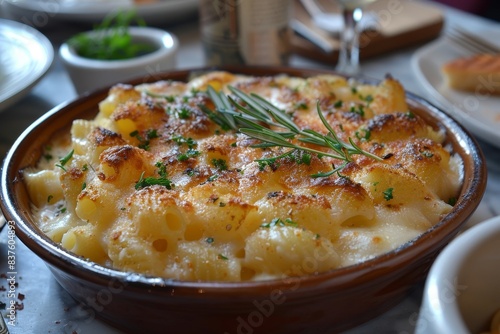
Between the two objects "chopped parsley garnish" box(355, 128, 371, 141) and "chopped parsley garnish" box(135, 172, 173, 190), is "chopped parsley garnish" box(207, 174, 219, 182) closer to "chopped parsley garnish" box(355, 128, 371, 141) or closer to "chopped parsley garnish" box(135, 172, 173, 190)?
"chopped parsley garnish" box(135, 172, 173, 190)

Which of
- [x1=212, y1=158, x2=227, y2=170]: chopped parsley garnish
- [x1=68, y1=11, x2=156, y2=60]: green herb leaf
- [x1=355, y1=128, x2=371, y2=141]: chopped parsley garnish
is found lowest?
[x1=68, y1=11, x2=156, y2=60]: green herb leaf

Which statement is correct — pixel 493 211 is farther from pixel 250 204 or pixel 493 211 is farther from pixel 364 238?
pixel 250 204

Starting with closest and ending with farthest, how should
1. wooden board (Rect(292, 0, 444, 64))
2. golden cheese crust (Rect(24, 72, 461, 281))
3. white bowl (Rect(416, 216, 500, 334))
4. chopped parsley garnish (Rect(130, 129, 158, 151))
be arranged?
white bowl (Rect(416, 216, 500, 334))
golden cheese crust (Rect(24, 72, 461, 281))
chopped parsley garnish (Rect(130, 129, 158, 151))
wooden board (Rect(292, 0, 444, 64))

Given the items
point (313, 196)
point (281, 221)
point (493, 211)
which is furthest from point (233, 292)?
point (493, 211)

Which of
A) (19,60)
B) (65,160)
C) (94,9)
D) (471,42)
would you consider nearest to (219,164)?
(65,160)

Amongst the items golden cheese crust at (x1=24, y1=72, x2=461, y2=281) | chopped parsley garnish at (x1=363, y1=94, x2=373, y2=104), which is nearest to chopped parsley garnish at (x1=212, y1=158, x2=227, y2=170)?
golden cheese crust at (x1=24, y1=72, x2=461, y2=281)

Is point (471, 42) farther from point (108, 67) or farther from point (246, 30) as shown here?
point (108, 67)
